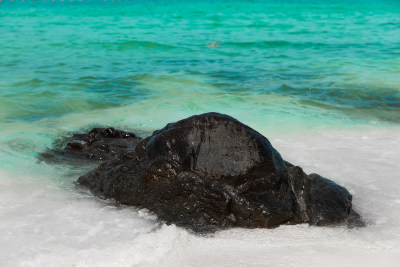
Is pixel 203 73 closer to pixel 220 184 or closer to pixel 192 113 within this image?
pixel 192 113

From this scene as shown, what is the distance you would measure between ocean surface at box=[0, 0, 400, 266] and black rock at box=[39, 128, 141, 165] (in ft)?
0.94

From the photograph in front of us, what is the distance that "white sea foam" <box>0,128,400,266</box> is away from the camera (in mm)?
4270

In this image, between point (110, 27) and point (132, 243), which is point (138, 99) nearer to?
point (132, 243)

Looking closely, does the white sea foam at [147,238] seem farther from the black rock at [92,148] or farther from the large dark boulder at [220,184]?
the black rock at [92,148]

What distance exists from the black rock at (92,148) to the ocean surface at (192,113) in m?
0.29

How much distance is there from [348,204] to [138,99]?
22.0 feet

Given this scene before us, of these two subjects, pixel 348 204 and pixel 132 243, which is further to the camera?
pixel 348 204

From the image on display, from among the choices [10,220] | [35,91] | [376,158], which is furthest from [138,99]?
[10,220]

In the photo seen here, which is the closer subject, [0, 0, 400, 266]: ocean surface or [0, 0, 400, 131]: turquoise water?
[0, 0, 400, 266]: ocean surface

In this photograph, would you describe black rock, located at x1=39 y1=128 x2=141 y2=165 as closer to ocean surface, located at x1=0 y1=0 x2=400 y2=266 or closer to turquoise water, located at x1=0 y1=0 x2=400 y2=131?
ocean surface, located at x1=0 y1=0 x2=400 y2=266

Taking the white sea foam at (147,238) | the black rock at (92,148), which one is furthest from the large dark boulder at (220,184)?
the black rock at (92,148)

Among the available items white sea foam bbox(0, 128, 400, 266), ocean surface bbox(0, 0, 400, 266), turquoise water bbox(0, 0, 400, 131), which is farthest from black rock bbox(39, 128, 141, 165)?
turquoise water bbox(0, 0, 400, 131)

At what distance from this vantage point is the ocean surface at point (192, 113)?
4.45 meters

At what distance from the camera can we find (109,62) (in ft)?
53.5
